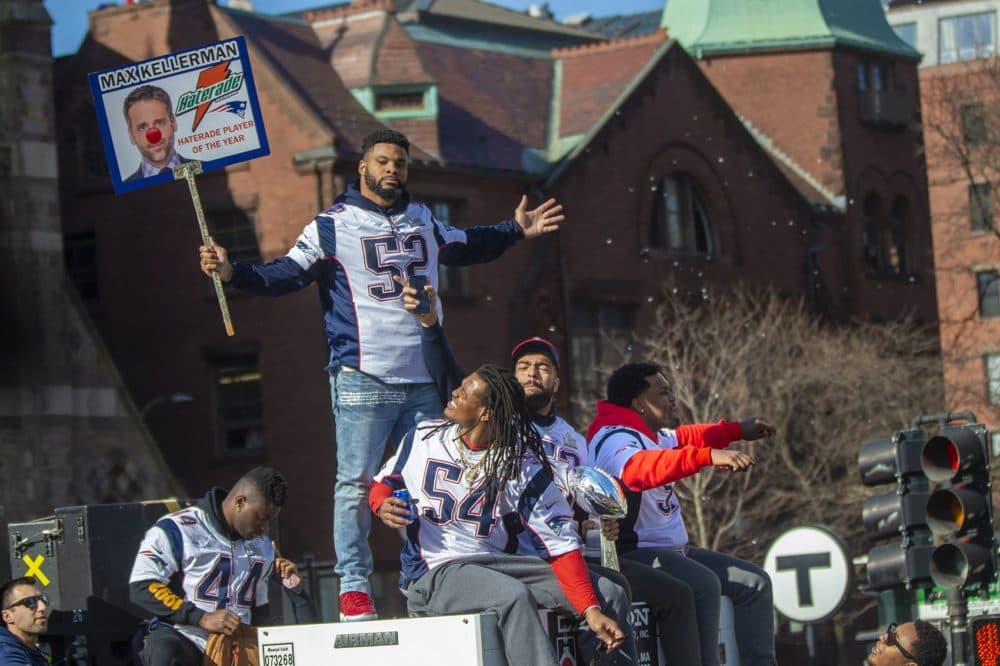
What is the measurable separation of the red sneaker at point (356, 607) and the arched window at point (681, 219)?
116 ft

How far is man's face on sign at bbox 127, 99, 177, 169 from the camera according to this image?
10.4 metres

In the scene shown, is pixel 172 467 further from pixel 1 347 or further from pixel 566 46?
pixel 566 46

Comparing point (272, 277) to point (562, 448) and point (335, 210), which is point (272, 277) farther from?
point (562, 448)

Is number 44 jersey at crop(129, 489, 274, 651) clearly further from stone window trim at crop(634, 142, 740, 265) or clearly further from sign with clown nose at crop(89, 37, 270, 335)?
stone window trim at crop(634, 142, 740, 265)

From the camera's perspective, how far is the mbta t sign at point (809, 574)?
15.5 meters

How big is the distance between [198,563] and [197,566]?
0.02 m

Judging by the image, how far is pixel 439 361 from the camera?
10000 millimetres

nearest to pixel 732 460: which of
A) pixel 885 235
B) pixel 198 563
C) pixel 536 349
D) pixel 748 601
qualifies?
pixel 536 349

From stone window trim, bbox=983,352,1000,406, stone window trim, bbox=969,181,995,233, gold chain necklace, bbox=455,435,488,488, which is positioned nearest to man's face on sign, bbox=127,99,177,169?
gold chain necklace, bbox=455,435,488,488

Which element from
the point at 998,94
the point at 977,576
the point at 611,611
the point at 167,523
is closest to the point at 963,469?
the point at 977,576

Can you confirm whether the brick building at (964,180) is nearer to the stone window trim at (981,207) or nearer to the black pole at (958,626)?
the stone window trim at (981,207)

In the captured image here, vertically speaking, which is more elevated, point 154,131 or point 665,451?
point 154,131

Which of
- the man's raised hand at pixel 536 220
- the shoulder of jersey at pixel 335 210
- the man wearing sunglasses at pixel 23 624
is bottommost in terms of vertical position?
the man wearing sunglasses at pixel 23 624

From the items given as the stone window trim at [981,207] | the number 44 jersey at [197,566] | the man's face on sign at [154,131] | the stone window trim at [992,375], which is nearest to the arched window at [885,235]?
the stone window trim at [981,207]
